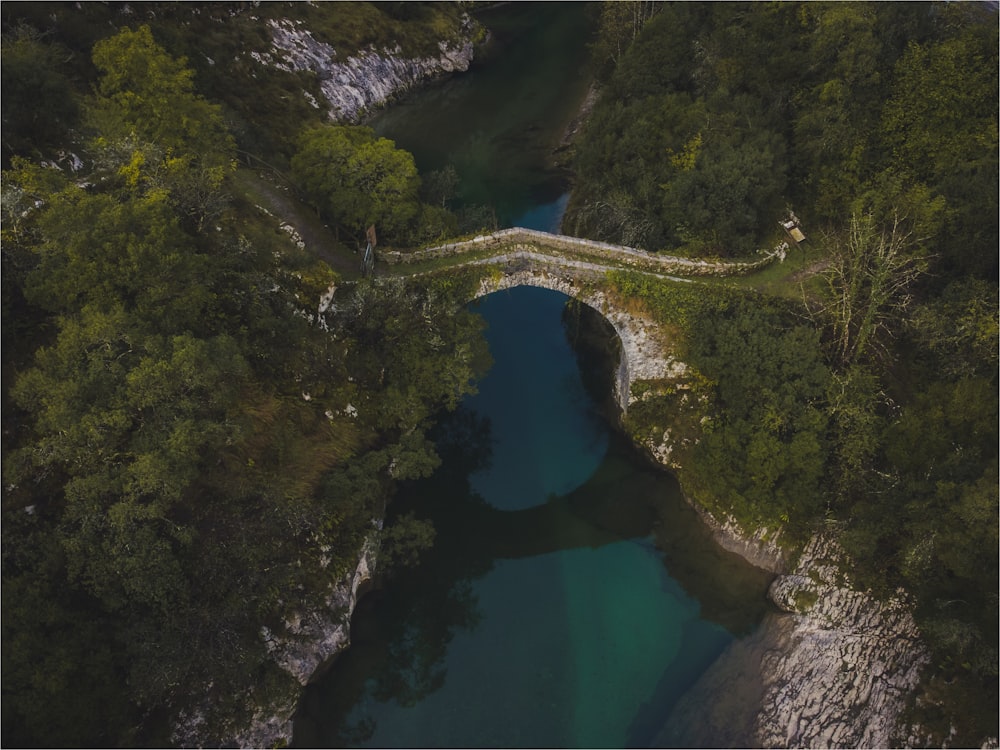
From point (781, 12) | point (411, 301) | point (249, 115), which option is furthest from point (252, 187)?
point (781, 12)

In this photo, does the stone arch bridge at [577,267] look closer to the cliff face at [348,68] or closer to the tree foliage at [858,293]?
the tree foliage at [858,293]

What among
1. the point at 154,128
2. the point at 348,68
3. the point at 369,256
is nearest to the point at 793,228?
the point at 369,256

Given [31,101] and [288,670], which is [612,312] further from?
[31,101]

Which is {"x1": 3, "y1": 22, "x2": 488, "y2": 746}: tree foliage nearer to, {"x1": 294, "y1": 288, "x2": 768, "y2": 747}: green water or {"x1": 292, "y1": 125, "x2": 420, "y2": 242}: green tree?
{"x1": 294, "y1": 288, "x2": 768, "y2": 747}: green water

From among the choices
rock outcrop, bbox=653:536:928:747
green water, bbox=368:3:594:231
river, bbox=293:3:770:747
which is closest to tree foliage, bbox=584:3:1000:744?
rock outcrop, bbox=653:536:928:747

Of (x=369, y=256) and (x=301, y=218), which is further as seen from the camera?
(x=301, y=218)

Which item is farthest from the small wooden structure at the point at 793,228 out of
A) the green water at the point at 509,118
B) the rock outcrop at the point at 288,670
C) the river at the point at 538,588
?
the rock outcrop at the point at 288,670

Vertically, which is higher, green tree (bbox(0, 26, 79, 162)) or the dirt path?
green tree (bbox(0, 26, 79, 162))
